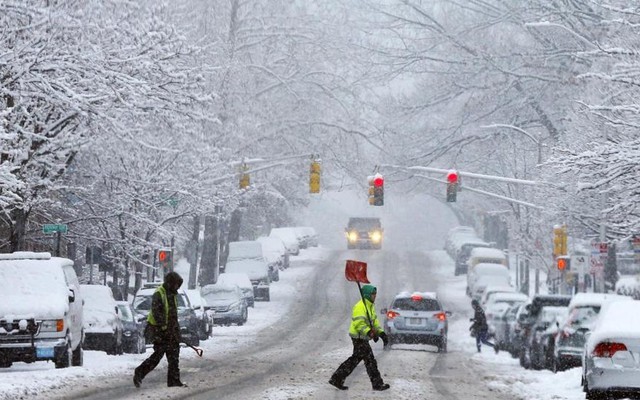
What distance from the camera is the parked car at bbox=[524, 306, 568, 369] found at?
28.0 m

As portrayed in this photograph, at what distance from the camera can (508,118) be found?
56375mm

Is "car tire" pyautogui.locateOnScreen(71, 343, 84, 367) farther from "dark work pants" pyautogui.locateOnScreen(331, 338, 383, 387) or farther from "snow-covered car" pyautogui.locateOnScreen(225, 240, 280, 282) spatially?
"snow-covered car" pyautogui.locateOnScreen(225, 240, 280, 282)

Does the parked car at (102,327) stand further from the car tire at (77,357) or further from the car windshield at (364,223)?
the car windshield at (364,223)

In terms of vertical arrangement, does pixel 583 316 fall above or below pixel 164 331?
above

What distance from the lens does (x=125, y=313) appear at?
3344cm

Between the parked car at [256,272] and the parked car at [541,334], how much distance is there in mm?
32673

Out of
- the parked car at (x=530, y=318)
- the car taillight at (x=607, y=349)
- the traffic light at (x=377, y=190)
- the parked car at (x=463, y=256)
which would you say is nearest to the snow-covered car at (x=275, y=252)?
the parked car at (x=463, y=256)

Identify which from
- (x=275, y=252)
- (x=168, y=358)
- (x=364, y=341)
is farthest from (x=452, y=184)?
(x=275, y=252)

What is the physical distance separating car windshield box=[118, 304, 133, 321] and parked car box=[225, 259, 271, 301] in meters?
27.9

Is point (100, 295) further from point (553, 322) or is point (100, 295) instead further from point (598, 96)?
point (598, 96)

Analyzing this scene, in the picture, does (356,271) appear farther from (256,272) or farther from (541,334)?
(256,272)

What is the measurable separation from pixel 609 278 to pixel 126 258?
16783mm

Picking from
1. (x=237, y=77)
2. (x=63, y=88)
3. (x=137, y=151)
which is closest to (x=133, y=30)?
(x=63, y=88)

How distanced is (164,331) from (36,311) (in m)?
4.60
